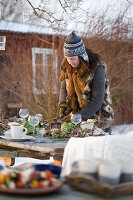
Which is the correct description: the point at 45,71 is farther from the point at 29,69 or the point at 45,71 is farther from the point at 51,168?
the point at 51,168

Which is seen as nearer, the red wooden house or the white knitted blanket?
the white knitted blanket

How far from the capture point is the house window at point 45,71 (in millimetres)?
9975

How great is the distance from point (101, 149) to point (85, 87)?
1853mm

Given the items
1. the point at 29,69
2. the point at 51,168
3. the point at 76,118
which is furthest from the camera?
the point at 29,69

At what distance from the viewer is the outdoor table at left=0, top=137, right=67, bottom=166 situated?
387 cm

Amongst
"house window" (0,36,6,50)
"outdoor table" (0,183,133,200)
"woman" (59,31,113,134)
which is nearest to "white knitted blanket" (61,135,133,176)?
"outdoor table" (0,183,133,200)

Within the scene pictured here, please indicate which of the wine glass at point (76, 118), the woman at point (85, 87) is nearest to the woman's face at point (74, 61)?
the woman at point (85, 87)

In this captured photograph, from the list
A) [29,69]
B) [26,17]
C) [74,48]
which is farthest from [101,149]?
[26,17]

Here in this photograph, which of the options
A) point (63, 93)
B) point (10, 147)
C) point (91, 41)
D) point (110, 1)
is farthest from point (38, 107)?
point (10, 147)

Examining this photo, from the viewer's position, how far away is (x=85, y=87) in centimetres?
498

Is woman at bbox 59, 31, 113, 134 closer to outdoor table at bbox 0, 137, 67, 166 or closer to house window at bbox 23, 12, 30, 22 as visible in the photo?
outdoor table at bbox 0, 137, 67, 166

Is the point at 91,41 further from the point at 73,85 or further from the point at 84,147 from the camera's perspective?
the point at 84,147

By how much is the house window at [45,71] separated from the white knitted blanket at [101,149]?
663cm

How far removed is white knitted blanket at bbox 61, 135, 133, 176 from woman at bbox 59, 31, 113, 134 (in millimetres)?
1502
